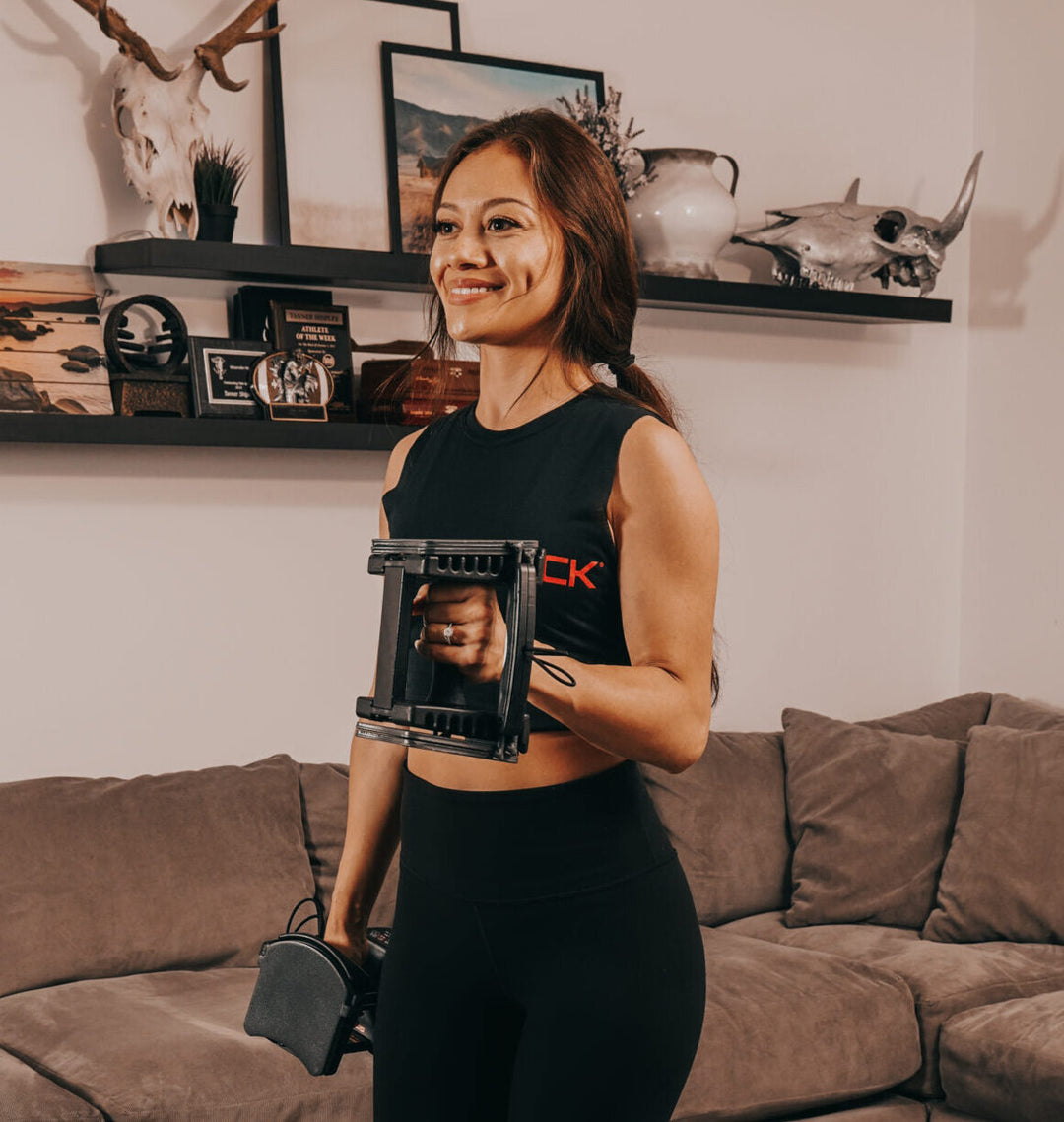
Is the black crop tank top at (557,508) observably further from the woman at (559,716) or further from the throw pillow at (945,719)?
the throw pillow at (945,719)

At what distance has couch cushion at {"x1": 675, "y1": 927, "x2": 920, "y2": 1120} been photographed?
2480 mm

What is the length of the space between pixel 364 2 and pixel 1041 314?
182 cm

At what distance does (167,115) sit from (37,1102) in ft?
5.61

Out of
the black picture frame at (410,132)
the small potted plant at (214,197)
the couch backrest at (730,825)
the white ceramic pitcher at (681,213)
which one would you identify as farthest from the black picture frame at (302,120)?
the couch backrest at (730,825)

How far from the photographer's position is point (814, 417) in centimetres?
378

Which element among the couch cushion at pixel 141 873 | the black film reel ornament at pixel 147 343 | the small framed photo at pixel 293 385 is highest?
the black film reel ornament at pixel 147 343

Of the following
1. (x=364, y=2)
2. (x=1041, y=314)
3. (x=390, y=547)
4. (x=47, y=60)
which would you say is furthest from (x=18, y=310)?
(x=1041, y=314)

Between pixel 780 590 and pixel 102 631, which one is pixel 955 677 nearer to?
pixel 780 590

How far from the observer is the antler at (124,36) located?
8.73 feet

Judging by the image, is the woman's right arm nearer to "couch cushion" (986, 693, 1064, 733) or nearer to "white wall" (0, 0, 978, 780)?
"white wall" (0, 0, 978, 780)

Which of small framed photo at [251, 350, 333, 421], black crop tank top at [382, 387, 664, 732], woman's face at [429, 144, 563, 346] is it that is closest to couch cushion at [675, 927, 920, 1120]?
small framed photo at [251, 350, 333, 421]

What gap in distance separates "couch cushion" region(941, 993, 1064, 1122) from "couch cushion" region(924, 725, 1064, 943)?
31 centimetres

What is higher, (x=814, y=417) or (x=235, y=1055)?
(x=814, y=417)

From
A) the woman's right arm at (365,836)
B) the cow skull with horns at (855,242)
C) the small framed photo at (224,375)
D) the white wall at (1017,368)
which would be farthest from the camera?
the white wall at (1017,368)
